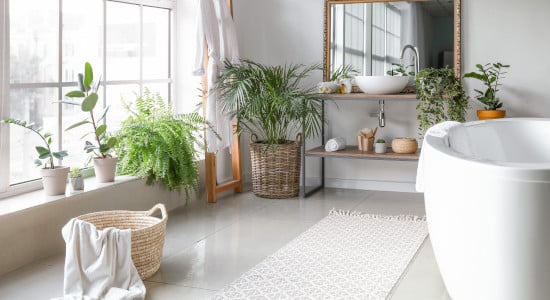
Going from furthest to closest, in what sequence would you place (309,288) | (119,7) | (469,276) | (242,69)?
1. (242,69)
2. (119,7)
3. (309,288)
4. (469,276)

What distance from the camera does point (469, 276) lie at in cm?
266

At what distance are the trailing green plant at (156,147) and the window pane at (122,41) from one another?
30cm

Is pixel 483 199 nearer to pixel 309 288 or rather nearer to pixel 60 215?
pixel 309 288

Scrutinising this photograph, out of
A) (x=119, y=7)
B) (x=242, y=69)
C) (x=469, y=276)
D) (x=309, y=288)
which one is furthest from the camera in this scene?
(x=242, y=69)

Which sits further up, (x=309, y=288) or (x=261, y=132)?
(x=261, y=132)

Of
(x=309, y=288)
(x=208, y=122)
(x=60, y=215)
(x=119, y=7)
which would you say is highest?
(x=119, y=7)

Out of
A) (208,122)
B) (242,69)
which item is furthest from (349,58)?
(208,122)

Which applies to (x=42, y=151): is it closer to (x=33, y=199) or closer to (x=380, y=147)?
(x=33, y=199)

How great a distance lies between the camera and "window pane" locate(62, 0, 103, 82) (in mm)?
4316


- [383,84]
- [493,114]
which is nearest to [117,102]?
[383,84]

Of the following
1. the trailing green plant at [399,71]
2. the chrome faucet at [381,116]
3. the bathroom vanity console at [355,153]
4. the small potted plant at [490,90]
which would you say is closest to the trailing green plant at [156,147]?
the bathroom vanity console at [355,153]

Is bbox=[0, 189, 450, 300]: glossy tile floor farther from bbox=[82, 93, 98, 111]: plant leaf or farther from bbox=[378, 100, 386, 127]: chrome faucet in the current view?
bbox=[82, 93, 98, 111]: plant leaf

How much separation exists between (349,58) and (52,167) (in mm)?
2821

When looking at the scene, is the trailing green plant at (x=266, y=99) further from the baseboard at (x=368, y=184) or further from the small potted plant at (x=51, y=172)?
the small potted plant at (x=51, y=172)
